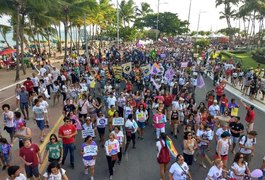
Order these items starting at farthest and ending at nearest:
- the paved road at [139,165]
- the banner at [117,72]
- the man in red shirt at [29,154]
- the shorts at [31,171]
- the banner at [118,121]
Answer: the banner at [117,72] → the banner at [118,121] → the paved road at [139,165] → the shorts at [31,171] → the man in red shirt at [29,154]

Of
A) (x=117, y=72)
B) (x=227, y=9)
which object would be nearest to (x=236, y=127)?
(x=117, y=72)

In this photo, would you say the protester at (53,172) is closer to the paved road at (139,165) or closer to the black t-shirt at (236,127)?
the paved road at (139,165)

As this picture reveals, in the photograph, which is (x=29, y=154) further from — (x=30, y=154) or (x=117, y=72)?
(x=117, y=72)

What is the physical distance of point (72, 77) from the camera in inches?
843

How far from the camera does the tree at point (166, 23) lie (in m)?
75.0

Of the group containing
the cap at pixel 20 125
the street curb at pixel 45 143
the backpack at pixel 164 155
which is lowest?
the street curb at pixel 45 143

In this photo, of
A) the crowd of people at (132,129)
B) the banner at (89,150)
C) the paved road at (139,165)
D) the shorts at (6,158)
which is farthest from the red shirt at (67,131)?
the shorts at (6,158)

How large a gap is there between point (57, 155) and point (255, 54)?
37346 mm

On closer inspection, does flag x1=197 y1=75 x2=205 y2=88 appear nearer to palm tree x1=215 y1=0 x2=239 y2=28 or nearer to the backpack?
the backpack

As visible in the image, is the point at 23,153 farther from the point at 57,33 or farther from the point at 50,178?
the point at 57,33

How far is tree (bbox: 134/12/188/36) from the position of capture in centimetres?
7500

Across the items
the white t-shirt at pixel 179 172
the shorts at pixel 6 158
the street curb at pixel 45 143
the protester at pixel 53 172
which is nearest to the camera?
the protester at pixel 53 172

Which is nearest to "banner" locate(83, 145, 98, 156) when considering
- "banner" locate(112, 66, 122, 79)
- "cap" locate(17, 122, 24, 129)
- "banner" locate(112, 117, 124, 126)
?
"cap" locate(17, 122, 24, 129)

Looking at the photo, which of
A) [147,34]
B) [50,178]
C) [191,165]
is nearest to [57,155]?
[50,178]
